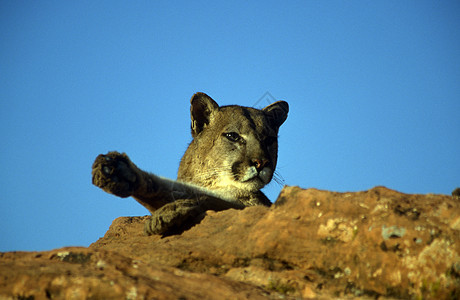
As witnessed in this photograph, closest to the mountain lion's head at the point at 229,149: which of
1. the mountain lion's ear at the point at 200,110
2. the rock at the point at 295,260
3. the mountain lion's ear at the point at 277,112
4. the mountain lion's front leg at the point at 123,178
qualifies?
the mountain lion's ear at the point at 200,110

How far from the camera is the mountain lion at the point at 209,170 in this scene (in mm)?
5367

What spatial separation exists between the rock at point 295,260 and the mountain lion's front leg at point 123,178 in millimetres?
754

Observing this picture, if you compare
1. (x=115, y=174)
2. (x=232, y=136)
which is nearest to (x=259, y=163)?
(x=232, y=136)

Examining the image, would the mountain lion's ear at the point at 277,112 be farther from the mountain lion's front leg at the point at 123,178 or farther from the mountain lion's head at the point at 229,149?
the mountain lion's front leg at the point at 123,178

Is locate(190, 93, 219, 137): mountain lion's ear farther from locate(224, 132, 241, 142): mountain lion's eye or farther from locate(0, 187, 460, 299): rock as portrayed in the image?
locate(0, 187, 460, 299): rock

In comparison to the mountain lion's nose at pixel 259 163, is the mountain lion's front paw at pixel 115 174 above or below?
below

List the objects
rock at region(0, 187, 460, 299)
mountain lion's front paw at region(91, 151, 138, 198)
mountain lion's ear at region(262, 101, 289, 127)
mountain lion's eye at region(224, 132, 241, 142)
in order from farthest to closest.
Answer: mountain lion's ear at region(262, 101, 289, 127) < mountain lion's eye at region(224, 132, 241, 142) < mountain lion's front paw at region(91, 151, 138, 198) < rock at region(0, 187, 460, 299)

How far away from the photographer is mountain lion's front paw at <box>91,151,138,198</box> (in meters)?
5.00

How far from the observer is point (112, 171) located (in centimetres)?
506

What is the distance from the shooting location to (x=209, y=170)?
775cm

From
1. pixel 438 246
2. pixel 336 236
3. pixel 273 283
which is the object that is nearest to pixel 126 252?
pixel 273 283

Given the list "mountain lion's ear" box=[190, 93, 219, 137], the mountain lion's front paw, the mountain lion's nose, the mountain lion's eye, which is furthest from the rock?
"mountain lion's ear" box=[190, 93, 219, 137]

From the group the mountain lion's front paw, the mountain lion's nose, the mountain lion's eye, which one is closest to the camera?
the mountain lion's front paw

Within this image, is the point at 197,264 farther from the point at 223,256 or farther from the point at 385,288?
the point at 385,288
